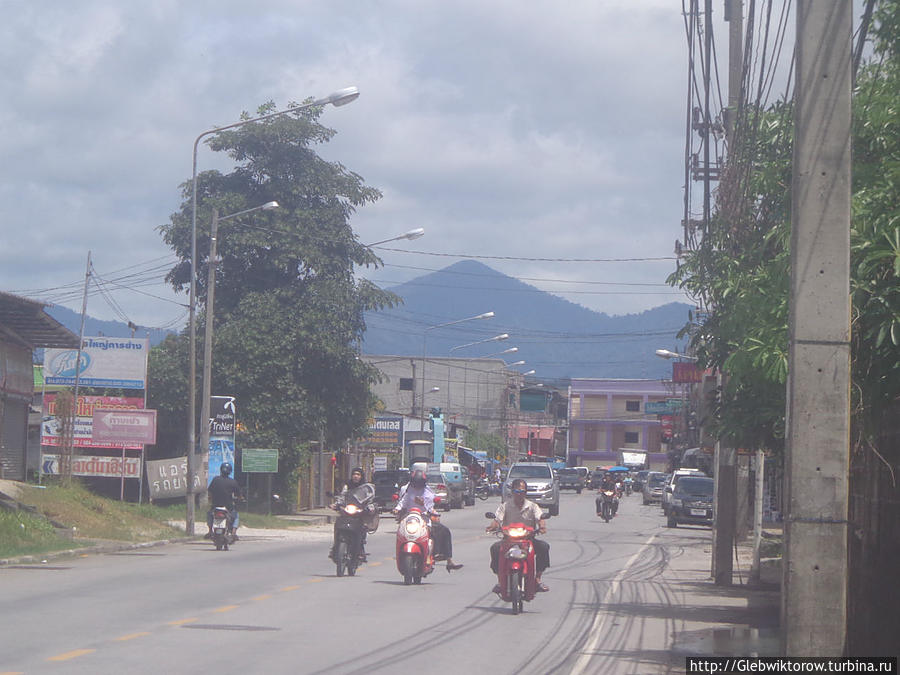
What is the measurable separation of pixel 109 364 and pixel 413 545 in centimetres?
2251

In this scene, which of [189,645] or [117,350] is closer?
[189,645]

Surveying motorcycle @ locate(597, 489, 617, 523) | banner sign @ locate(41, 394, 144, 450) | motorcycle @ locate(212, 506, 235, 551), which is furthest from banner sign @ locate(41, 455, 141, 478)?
motorcycle @ locate(597, 489, 617, 523)

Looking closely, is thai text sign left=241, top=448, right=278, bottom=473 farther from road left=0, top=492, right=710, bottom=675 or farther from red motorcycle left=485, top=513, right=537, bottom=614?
red motorcycle left=485, top=513, right=537, bottom=614

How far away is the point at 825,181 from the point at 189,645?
6972 mm

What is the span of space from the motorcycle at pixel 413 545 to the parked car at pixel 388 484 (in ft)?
86.0

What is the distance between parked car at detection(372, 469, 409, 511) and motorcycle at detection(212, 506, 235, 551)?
770 inches

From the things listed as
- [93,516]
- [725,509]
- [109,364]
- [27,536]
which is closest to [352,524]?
[725,509]

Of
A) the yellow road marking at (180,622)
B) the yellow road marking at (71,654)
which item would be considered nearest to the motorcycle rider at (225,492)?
the yellow road marking at (180,622)

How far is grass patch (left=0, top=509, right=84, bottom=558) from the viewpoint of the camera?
67.4 ft

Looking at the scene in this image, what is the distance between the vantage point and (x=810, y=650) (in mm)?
7078

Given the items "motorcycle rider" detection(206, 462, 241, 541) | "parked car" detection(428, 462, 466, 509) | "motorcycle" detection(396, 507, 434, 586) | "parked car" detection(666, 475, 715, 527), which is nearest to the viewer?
"motorcycle" detection(396, 507, 434, 586)

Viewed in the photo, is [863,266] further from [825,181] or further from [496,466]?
[496,466]

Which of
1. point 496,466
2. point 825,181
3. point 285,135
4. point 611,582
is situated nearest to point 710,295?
point 611,582

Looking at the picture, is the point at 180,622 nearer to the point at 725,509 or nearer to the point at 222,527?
the point at 725,509
